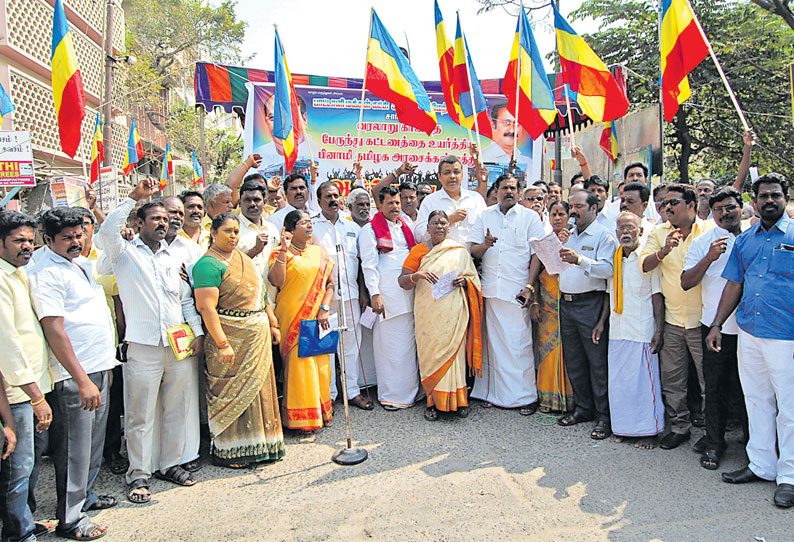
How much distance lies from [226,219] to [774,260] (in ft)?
11.4

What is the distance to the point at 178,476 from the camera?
11.9ft

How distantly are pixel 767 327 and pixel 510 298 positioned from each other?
6.45 ft

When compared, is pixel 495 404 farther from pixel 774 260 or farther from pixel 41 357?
pixel 41 357

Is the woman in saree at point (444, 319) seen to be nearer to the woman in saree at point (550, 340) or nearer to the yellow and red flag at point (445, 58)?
the woman in saree at point (550, 340)

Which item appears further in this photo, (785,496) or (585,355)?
(585,355)

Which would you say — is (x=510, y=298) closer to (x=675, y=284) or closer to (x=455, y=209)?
(x=455, y=209)

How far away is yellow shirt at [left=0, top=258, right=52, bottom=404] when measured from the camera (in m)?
2.62

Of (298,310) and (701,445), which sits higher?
(298,310)

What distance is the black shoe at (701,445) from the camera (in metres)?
3.80

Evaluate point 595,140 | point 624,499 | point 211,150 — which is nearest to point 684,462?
point 624,499

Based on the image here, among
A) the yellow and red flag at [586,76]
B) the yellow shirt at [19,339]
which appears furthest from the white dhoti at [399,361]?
the yellow and red flag at [586,76]

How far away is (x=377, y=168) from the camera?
29.6ft

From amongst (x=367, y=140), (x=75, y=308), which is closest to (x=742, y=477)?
(x=75, y=308)

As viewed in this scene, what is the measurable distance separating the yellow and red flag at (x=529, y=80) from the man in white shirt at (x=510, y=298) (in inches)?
63.8
